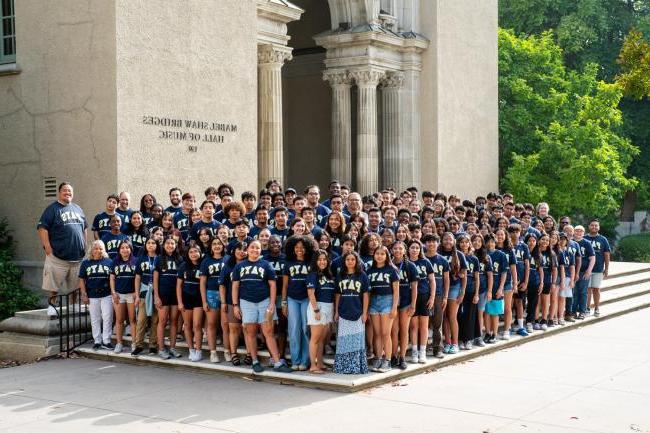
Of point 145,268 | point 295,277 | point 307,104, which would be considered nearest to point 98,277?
point 145,268

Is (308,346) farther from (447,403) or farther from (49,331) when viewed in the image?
(49,331)

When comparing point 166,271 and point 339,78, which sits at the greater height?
point 339,78

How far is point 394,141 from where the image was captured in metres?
26.0

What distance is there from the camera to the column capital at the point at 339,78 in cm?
2473

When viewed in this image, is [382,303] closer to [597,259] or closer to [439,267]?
[439,267]

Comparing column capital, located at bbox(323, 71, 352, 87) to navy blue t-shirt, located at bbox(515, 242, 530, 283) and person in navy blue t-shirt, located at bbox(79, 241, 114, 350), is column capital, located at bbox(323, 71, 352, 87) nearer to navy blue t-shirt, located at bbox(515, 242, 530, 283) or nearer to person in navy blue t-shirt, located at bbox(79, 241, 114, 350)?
navy blue t-shirt, located at bbox(515, 242, 530, 283)

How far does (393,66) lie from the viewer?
83.4ft

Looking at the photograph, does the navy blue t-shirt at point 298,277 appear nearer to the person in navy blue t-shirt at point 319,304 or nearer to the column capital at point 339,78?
the person in navy blue t-shirt at point 319,304

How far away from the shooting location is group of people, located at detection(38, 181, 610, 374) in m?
11.5

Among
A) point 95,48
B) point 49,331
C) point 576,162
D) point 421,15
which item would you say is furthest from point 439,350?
point 576,162

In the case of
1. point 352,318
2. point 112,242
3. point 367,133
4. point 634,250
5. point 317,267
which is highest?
point 367,133

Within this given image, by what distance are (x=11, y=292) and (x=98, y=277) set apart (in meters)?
3.59

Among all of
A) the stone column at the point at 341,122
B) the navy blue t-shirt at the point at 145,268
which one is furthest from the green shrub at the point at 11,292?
the stone column at the point at 341,122

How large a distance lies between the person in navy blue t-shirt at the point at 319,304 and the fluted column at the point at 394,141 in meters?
14.8
